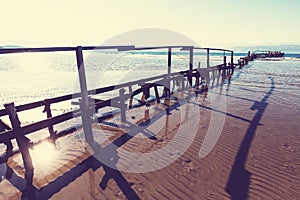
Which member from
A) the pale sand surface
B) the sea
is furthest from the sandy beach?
the sea

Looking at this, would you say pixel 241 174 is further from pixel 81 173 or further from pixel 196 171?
pixel 81 173

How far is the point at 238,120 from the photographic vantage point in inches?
346

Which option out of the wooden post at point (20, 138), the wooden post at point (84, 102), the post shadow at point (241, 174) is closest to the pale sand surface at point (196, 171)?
the post shadow at point (241, 174)

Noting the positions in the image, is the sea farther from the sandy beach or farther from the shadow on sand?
the sandy beach

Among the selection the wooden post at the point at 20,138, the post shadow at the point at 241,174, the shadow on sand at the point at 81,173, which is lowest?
the post shadow at the point at 241,174

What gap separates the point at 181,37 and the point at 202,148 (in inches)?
242

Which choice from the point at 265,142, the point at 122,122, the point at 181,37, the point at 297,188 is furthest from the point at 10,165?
the point at 181,37

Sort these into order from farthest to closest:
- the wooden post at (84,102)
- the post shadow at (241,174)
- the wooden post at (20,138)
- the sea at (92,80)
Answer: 1. the sea at (92,80)
2. the wooden post at (84,102)
3. the wooden post at (20,138)
4. the post shadow at (241,174)

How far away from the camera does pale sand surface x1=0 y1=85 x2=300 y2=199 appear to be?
4391 mm

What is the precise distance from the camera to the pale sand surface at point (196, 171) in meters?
4.39

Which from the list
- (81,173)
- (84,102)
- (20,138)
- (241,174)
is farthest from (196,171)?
(20,138)

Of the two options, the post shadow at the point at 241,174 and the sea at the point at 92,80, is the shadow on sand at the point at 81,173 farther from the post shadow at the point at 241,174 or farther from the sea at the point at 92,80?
the sea at the point at 92,80

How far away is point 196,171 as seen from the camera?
5.14 meters

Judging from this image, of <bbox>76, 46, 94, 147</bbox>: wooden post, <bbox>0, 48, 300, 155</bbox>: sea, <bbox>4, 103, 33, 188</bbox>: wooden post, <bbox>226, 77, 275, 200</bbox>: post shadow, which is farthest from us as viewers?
<bbox>0, 48, 300, 155</bbox>: sea
